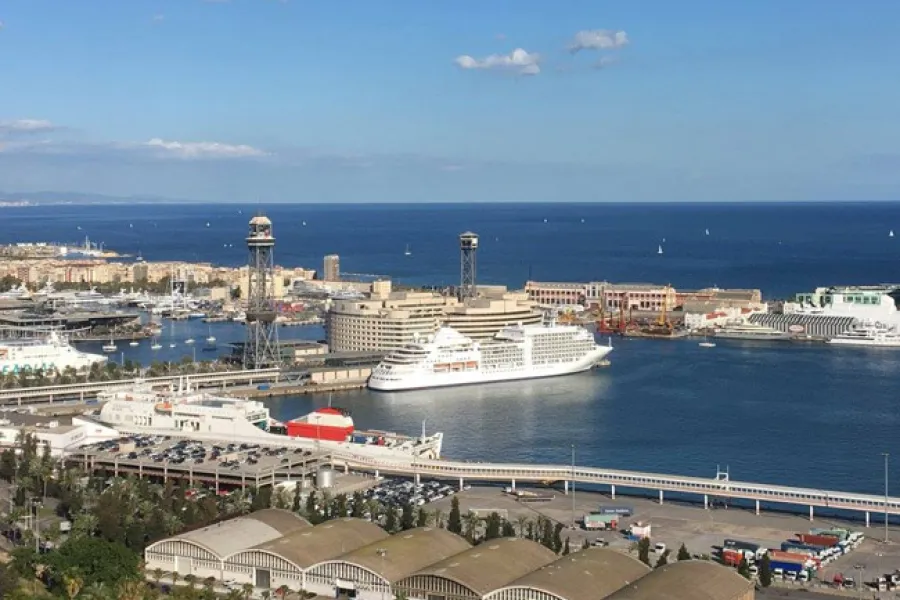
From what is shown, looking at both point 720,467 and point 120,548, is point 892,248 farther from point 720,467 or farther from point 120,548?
point 120,548

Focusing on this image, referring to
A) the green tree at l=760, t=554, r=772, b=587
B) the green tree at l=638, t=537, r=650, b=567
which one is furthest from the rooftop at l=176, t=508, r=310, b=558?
the green tree at l=760, t=554, r=772, b=587

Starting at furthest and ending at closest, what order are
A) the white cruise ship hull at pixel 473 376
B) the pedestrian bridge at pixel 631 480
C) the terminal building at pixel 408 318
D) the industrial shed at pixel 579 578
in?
the terminal building at pixel 408 318 → the white cruise ship hull at pixel 473 376 → the pedestrian bridge at pixel 631 480 → the industrial shed at pixel 579 578

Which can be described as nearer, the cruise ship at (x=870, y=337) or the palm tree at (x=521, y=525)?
the palm tree at (x=521, y=525)

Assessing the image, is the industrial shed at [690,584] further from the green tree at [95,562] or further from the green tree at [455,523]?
the green tree at [95,562]

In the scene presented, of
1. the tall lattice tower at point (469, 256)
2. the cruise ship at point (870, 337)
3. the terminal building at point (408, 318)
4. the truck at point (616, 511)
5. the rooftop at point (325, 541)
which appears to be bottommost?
the truck at point (616, 511)

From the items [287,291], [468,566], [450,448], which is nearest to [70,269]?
[287,291]

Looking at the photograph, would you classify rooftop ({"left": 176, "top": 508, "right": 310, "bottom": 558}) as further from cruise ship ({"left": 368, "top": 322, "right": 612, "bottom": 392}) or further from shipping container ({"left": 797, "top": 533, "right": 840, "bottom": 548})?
cruise ship ({"left": 368, "top": 322, "right": 612, "bottom": 392})

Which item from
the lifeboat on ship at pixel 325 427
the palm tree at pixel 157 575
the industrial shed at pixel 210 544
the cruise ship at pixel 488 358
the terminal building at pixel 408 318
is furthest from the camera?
the terminal building at pixel 408 318

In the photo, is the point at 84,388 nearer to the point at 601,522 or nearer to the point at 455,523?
the point at 455,523

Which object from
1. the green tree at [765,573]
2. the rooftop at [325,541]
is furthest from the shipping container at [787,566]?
the rooftop at [325,541]
